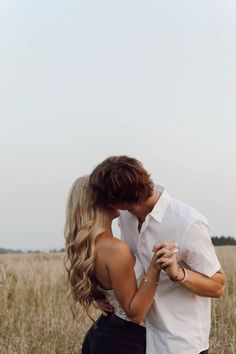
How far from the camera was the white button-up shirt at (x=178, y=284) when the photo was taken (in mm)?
2711

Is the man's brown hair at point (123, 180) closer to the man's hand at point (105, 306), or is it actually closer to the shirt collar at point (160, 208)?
the shirt collar at point (160, 208)

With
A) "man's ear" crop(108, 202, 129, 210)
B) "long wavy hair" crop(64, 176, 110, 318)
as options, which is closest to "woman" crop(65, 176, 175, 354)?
"long wavy hair" crop(64, 176, 110, 318)

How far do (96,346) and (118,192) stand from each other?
874 mm

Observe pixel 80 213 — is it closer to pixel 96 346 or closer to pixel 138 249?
pixel 138 249

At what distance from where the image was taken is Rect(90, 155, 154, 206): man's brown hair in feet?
8.73

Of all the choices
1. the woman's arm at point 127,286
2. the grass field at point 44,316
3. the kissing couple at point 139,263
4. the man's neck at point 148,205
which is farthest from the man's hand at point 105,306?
the grass field at point 44,316

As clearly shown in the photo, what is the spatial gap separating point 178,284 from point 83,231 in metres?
0.50

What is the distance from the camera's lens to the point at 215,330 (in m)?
5.65

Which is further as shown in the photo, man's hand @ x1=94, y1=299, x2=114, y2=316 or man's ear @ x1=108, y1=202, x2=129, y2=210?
man's hand @ x1=94, y1=299, x2=114, y2=316

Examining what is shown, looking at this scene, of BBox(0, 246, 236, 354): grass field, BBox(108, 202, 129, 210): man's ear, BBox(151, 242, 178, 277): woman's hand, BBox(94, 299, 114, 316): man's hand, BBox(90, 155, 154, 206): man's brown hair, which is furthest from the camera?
BBox(0, 246, 236, 354): grass field

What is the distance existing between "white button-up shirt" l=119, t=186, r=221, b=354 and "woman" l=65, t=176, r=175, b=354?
0.09 meters

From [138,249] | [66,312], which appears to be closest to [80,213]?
[138,249]

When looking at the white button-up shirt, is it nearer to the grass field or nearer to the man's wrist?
the man's wrist

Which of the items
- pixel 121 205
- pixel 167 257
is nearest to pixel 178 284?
pixel 167 257
